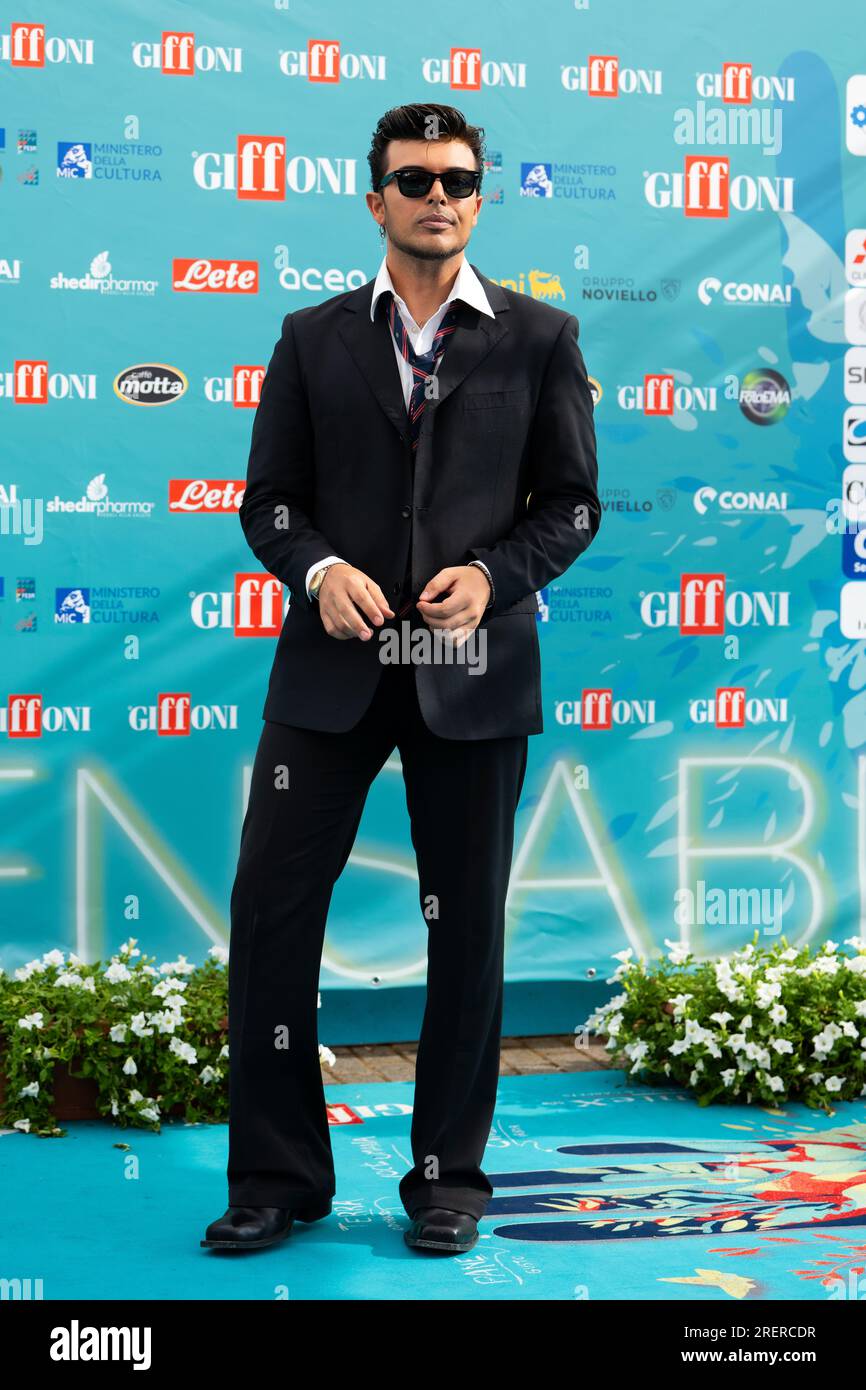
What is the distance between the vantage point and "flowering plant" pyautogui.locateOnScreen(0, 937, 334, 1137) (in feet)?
11.6

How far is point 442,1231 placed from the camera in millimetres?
2734

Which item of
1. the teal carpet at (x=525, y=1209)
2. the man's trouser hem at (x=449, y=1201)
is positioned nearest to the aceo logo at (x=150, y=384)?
the teal carpet at (x=525, y=1209)

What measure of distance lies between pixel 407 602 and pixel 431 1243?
108cm

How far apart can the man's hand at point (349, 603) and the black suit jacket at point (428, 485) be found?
96mm

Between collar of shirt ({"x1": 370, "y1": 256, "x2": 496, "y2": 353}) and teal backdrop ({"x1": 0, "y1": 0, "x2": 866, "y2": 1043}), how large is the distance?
1.43 metres

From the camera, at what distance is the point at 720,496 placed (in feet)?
14.9

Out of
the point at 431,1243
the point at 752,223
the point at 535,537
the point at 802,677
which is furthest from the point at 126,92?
the point at 431,1243

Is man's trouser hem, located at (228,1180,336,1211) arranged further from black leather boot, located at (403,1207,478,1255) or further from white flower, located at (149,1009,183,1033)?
white flower, located at (149,1009,183,1033)

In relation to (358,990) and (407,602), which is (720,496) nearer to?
(358,990)

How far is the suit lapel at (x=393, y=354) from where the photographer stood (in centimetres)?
279

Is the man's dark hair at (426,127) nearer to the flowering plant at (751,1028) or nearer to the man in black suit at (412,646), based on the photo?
the man in black suit at (412,646)

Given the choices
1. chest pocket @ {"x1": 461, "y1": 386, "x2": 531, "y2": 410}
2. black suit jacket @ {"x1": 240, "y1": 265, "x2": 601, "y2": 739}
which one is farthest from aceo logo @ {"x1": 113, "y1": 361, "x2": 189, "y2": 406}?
chest pocket @ {"x1": 461, "y1": 386, "x2": 531, "y2": 410}
